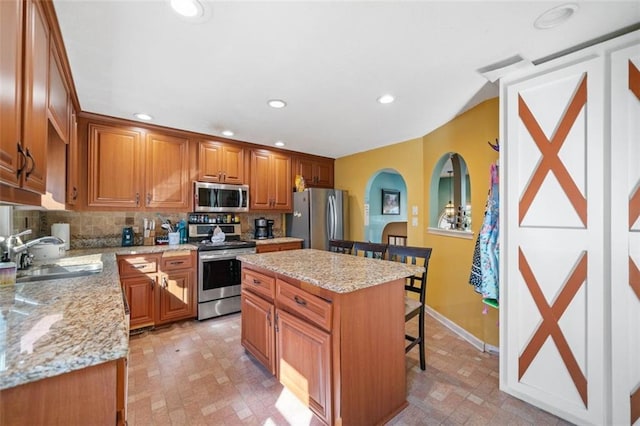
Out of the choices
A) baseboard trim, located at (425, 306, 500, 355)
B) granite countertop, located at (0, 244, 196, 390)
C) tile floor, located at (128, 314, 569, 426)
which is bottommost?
tile floor, located at (128, 314, 569, 426)

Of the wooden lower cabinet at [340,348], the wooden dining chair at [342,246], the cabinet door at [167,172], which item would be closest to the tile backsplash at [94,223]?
the cabinet door at [167,172]

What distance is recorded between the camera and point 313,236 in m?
4.08

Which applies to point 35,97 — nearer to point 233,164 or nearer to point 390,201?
point 233,164

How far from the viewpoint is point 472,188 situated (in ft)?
8.68

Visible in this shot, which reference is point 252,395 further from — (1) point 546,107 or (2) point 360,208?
(2) point 360,208

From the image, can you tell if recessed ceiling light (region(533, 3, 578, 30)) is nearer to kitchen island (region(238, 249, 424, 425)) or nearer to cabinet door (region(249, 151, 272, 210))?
kitchen island (region(238, 249, 424, 425))

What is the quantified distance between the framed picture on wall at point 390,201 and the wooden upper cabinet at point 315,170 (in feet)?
4.34

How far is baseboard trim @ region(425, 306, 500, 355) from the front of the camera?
241 cm

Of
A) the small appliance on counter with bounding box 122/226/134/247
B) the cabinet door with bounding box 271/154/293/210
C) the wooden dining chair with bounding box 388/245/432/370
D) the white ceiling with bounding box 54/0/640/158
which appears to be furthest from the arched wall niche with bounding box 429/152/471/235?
the small appliance on counter with bounding box 122/226/134/247

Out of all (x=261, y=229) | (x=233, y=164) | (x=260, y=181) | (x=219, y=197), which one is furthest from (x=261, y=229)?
(x=233, y=164)

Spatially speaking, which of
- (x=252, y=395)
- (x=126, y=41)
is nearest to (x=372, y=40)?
(x=126, y=41)

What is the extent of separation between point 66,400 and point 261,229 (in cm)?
340

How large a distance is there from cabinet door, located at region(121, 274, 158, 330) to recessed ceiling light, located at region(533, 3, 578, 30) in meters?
3.71

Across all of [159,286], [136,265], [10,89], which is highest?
[10,89]
